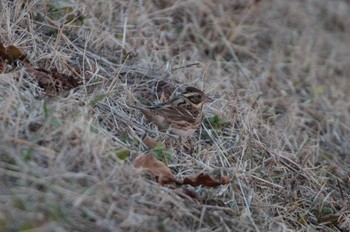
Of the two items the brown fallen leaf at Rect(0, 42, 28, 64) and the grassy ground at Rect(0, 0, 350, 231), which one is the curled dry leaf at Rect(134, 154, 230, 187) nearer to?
the grassy ground at Rect(0, 0, 350, 231)

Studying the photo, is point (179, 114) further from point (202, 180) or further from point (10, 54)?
point (10, 54)

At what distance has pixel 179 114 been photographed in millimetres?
5445

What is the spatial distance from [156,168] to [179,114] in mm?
888

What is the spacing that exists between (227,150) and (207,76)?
1.42 metres

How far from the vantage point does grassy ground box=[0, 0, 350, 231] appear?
4.21 metres

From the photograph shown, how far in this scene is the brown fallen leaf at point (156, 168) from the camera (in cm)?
458

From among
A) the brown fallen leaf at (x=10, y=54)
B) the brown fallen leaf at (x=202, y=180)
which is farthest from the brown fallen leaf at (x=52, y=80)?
the brown fallen leaf at (x=202, y=180)

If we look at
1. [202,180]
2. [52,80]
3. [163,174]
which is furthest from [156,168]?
[52,80]

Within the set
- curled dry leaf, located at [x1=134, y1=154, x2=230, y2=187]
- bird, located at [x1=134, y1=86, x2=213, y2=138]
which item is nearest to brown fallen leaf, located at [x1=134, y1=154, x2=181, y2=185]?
curled dry leaf, located at [x1=134, y1=154, x2=230, y2=187]

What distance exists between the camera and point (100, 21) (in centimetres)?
680

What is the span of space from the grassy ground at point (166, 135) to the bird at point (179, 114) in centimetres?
11

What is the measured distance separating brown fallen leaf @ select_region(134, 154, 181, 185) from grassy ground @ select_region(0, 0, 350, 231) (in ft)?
0.22

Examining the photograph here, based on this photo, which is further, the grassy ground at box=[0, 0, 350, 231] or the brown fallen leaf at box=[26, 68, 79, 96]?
the brown fallen leaf at box=[26, 68, 79, 96]

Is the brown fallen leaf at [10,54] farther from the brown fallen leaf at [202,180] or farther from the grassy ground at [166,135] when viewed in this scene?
the brown fallen leaf at [202,180]
